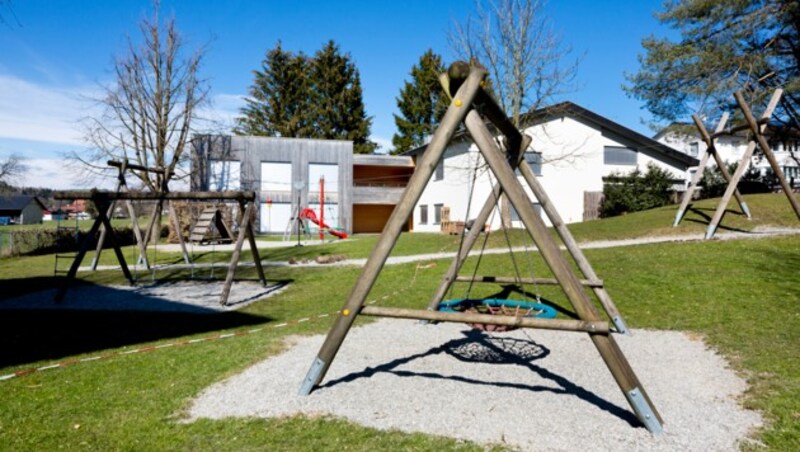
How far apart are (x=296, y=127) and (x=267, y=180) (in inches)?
701

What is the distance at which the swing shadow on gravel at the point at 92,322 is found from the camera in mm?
6668

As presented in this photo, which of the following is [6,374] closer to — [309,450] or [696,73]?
[309,450]

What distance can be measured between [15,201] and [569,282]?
4019 inches

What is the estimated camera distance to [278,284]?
12.9 m

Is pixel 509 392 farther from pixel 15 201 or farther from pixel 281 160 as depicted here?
pixel 15 201

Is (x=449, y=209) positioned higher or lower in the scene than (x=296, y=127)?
lower

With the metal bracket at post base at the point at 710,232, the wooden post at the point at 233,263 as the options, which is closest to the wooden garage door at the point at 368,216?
the metal bracket at post base at the point at 710,232

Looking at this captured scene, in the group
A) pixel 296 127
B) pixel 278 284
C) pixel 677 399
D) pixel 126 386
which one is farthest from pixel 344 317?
pixel 296 127

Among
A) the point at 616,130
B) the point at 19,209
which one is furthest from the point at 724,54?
the point at 19,209

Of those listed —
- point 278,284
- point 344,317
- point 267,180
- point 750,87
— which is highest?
point 750,87

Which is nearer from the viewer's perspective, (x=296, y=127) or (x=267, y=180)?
(x=267, y=180)

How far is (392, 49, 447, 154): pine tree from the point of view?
167ft

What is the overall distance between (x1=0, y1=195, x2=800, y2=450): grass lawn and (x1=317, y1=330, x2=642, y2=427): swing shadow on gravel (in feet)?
3.04

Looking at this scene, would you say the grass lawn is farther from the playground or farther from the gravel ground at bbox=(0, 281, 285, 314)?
the gravel ground at bbox=(0, 281, 285, 314)
